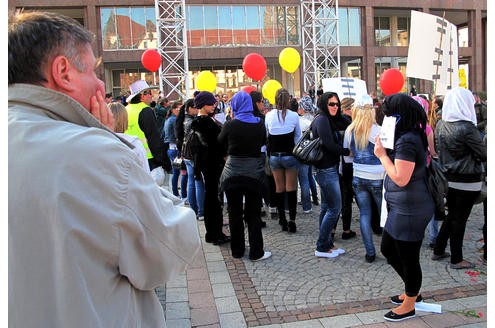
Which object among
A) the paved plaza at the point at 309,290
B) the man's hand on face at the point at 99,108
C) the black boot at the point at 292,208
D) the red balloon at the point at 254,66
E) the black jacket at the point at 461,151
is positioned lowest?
the paved plaza at the point at 309,290

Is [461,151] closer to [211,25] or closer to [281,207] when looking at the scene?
[281,207]

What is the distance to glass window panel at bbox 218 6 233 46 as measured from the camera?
30141 millimetres

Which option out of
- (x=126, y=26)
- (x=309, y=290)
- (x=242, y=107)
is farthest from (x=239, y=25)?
(x=309, y=290)

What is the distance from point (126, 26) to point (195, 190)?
25.2 meters

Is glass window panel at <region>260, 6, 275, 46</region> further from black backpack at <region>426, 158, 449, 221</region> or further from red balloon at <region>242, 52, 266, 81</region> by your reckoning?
black backpack at <region>426, 158, 449, 221</region>

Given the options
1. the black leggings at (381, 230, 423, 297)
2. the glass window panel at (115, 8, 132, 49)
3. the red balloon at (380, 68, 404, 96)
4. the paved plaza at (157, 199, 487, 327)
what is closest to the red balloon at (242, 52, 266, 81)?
the red balloon at (380, 68, 404, 96)

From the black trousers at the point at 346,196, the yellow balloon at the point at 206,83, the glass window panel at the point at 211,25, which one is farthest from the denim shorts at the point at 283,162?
the glass window panel at the point at 211,25

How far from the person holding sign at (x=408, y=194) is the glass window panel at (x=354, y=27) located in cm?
3040

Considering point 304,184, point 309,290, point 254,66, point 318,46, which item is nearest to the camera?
point 309,290

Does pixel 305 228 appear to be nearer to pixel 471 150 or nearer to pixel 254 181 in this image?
pixel 254 181

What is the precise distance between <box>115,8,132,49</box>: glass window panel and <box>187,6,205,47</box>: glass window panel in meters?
4.18

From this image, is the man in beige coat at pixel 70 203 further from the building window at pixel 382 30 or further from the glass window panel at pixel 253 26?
the building window at pixel 382 30

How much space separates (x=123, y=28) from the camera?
2933 cm

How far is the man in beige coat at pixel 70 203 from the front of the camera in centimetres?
120
